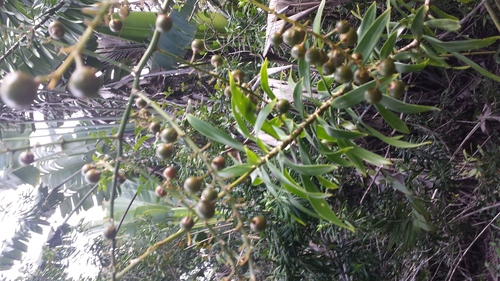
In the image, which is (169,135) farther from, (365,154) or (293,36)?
(365,154)

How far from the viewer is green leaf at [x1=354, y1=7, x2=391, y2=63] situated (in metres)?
0.50

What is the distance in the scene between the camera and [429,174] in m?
0.87

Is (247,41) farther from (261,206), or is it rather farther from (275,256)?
(275,256)

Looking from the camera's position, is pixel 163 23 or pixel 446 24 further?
pixel 446 24

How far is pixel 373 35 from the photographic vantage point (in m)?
0.51

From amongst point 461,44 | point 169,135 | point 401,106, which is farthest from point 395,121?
point 169,135

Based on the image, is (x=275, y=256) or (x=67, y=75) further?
(x=67, y=75)

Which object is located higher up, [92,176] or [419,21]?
[92,176]

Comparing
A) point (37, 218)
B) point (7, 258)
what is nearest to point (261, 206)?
point (37, 218)

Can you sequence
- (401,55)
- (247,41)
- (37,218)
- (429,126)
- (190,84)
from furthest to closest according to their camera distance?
1. (37,218)
2. (190,84)
3. (247,41)
4. (429,126)
5. (401,55)

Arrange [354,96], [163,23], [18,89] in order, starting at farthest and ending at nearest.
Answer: [354,96] → [163,23] → [18,89]

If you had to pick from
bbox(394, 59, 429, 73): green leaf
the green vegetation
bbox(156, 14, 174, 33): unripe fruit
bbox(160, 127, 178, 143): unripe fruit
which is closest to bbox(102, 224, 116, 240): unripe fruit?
the green vegetation

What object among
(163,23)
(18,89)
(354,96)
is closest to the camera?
(18,89)

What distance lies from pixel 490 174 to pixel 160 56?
38.4 inches
